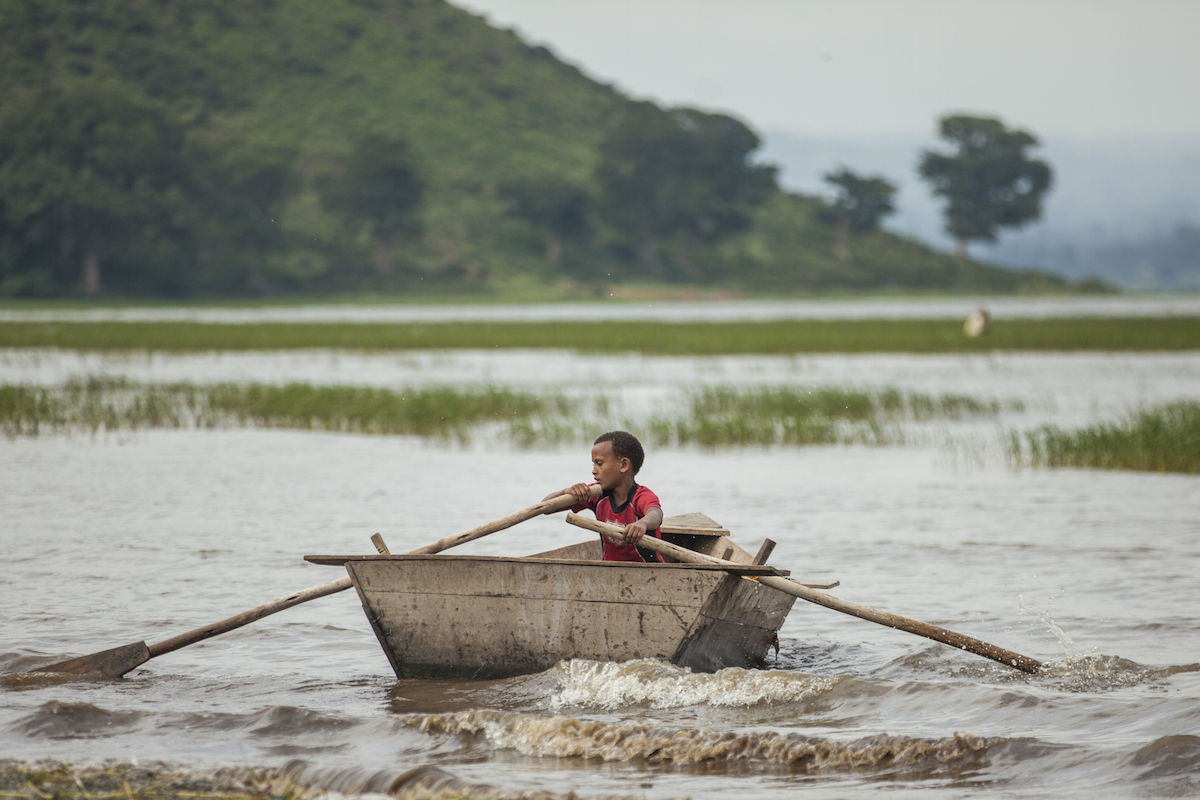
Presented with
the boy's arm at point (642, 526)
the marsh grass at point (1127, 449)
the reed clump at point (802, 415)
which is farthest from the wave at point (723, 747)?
the reed clump at point (802, 415)

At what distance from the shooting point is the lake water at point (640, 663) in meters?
6.71

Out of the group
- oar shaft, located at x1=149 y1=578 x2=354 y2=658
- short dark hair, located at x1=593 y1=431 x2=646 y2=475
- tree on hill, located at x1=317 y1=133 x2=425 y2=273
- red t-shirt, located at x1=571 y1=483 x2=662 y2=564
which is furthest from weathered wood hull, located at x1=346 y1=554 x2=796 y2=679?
tree on hill, located at x1=317 y1=133 x2=425 y2=273

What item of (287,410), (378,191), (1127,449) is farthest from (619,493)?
(378,191)

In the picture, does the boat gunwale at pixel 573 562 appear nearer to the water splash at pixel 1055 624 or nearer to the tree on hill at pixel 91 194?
the water splash at pixel 1055 624

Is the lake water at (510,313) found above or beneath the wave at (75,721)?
above

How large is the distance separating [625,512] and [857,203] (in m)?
122

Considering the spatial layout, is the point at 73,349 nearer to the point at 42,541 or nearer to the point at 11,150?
the point at 42,541

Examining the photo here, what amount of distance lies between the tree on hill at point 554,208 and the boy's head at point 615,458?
95.7m

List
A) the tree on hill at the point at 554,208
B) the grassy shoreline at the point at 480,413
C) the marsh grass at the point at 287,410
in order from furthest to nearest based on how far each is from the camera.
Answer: the tree on hill at the point at 554,208 < the marsh grass at the point at 287,410 < the grassy shoreline at the point at 480,413

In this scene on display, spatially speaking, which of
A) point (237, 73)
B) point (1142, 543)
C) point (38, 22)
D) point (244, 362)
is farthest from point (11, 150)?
point (1142, 543)

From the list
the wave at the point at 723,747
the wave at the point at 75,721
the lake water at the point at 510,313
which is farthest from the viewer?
the lake water at the point at 510,313

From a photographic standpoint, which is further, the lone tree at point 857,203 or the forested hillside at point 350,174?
the lone tree at point 857,203

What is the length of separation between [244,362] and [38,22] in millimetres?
91820

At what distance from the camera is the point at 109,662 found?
819 centimetres
